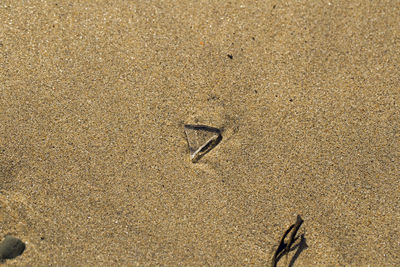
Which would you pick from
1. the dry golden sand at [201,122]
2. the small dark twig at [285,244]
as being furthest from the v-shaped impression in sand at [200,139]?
the small dark twig at [285,244]

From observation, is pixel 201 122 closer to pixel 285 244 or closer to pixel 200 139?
pixel 200 139

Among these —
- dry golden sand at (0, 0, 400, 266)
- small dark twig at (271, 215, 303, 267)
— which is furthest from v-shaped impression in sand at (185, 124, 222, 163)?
small dark twig at (271, 215, 303, 267)

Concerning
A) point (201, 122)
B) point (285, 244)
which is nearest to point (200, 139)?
point (201, 122)

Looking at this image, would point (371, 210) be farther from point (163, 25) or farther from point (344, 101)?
point (163, 25)

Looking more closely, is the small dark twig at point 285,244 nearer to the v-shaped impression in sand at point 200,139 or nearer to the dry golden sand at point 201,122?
the dry golden sand at point 201,122

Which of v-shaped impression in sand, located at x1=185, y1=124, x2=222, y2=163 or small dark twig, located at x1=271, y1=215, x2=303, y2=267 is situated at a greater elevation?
v-shaped impression in sand, located at x1=185, y1=124, x2=222, y2=163

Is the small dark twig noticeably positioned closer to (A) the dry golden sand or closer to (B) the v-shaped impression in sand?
(A) the dry golden sand

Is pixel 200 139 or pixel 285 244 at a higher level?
pixel 200 139
